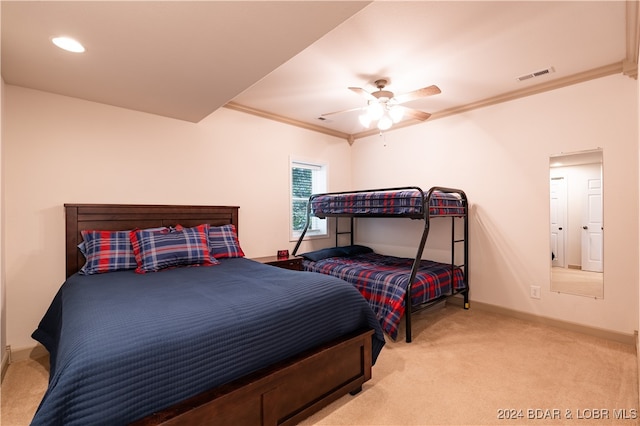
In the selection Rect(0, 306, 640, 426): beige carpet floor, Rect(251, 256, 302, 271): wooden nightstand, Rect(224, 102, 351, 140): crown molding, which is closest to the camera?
Rect(0, 306, 640, 426): beige carpet floor

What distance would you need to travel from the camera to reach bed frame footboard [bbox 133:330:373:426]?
4.18 ft

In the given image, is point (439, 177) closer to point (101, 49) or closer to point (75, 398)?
point (101, 49)

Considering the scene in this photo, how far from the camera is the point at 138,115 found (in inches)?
119

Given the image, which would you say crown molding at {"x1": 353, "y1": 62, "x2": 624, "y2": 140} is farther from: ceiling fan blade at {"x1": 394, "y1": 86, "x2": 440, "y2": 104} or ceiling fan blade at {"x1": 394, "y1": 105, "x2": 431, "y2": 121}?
ceiling fan blade at {"x1": 394, "y1": 86, "x2": 440, "y2": 104}

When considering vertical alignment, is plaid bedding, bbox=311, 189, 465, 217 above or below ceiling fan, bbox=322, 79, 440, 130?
below

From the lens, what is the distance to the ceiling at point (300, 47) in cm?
161

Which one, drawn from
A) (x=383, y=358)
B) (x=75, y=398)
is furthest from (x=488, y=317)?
(x=75, y=398)

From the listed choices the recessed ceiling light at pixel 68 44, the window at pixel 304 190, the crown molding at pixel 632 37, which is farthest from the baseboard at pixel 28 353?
the crown molding at pixel 632 37

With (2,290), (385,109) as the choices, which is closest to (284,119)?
(385,109)

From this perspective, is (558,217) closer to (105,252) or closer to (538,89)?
(538,89)

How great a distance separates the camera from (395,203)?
3275 mm

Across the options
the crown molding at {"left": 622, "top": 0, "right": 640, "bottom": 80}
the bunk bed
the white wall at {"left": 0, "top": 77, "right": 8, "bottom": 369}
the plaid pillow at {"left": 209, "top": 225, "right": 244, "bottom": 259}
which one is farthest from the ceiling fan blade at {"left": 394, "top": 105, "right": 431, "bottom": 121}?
the white wall at {"left": 0, "top": 77, "right": 8, "bottom": 369}

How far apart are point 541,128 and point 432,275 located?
1926mm

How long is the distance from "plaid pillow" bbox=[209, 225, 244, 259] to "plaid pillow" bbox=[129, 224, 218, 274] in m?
0.17
